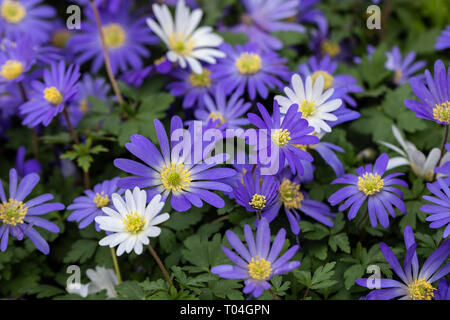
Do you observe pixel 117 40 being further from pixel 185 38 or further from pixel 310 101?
pixel 310 101

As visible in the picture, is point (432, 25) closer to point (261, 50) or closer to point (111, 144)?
point (261, 50)

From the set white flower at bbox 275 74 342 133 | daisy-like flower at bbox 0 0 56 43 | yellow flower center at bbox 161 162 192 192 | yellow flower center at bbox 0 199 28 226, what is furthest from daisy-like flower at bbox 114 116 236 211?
daisy-like flower at bbox 0 0 56 43

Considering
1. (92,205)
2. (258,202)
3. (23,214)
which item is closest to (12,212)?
(23,214)

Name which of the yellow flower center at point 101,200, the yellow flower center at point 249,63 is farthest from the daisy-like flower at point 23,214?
the yellow flower center at point 249,63

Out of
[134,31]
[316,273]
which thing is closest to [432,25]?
[134,31]

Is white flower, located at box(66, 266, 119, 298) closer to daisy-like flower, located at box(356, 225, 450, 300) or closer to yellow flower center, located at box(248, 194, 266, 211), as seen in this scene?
yellow flower center, located at box(248, 194, 266, 211)

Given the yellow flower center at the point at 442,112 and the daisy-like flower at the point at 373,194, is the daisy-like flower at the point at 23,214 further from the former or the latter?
the yellow flower center at the point at 442,112
